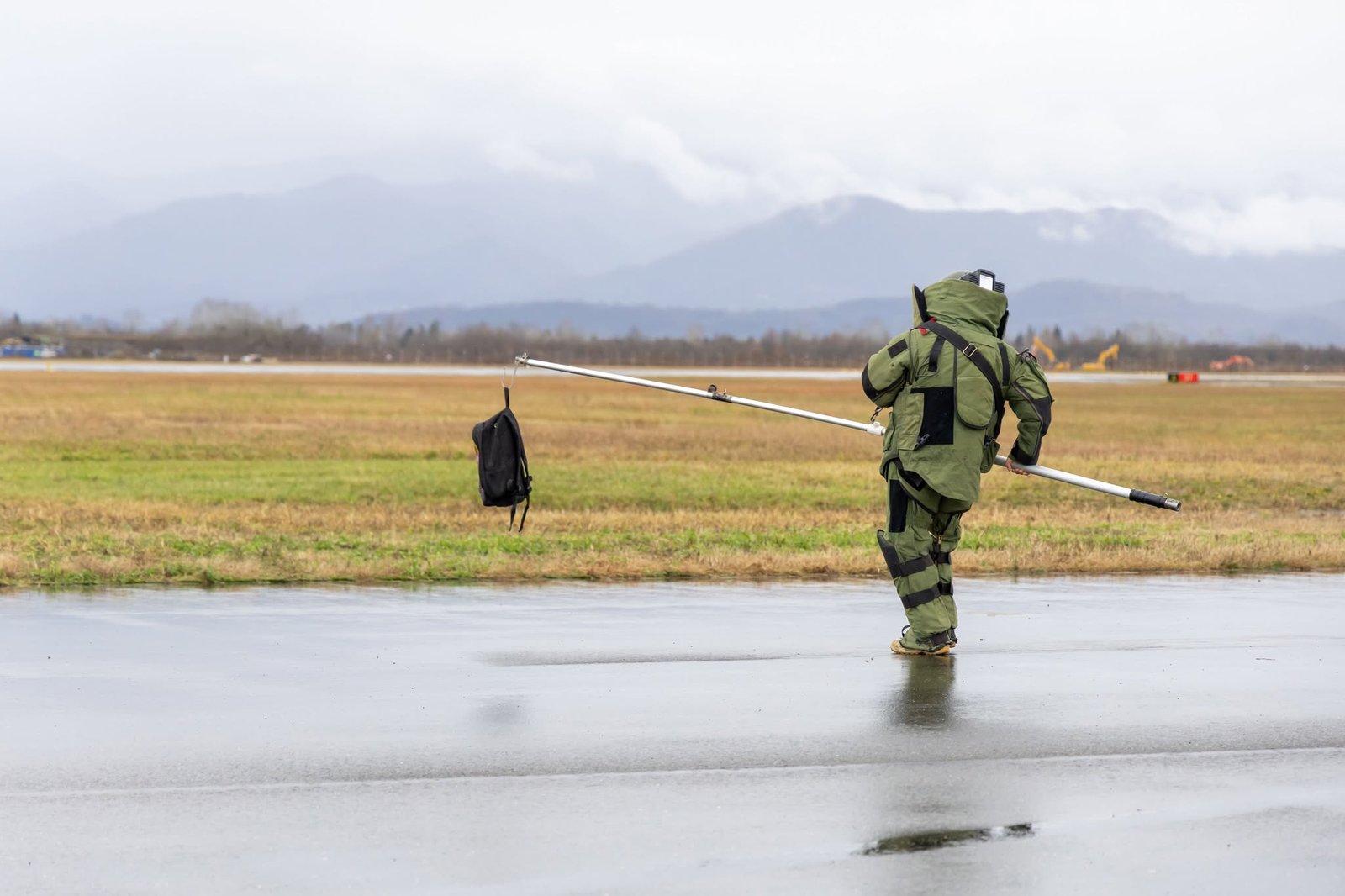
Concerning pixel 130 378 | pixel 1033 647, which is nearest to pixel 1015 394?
pixel 1033 647

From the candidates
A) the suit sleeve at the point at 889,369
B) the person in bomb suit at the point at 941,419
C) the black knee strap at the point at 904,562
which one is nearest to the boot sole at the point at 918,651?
the person in bomb suit at the point at 941,419

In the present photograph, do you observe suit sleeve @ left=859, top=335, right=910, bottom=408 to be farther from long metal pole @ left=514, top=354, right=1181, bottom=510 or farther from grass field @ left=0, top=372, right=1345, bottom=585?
grass field @ left=0, top=372, right=1345, bottom=585

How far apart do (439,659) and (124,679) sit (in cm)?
156

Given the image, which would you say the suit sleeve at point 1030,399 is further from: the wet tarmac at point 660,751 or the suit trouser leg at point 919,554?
the wet tarmac at point 660,751

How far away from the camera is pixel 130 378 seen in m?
76.1

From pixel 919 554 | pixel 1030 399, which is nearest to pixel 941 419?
pixel 1030 399

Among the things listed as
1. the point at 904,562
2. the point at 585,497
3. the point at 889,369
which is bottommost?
the point at 585,497

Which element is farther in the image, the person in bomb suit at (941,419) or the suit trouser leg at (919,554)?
the suit trouser leg at (919,554)

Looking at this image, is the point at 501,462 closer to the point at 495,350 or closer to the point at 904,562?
the point at 904,562

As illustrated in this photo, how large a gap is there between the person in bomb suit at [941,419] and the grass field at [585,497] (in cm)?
357

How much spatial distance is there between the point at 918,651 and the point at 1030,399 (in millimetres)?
1438

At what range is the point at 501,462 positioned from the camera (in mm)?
10406

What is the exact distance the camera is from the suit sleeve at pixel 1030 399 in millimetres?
8719

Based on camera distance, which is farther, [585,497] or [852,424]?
[585,497]
